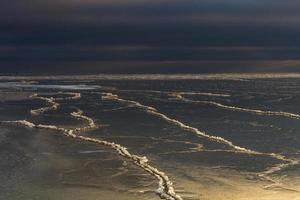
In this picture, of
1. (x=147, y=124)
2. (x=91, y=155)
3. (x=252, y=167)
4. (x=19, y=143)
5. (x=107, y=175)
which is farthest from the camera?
(x=147, y=124)

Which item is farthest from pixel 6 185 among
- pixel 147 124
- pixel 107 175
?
pixel 147 124

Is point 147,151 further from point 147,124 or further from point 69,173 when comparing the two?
point 147,124

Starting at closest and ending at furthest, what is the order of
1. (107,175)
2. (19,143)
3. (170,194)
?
(170,194)
(107,175)
(19,143)

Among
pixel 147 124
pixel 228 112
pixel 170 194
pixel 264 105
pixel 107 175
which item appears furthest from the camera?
pixel 264 105

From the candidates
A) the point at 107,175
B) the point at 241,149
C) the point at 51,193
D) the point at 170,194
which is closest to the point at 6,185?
the point at 51,193

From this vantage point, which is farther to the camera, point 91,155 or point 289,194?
point 91,155

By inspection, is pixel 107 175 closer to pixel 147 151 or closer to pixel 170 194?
pixel 170 194
